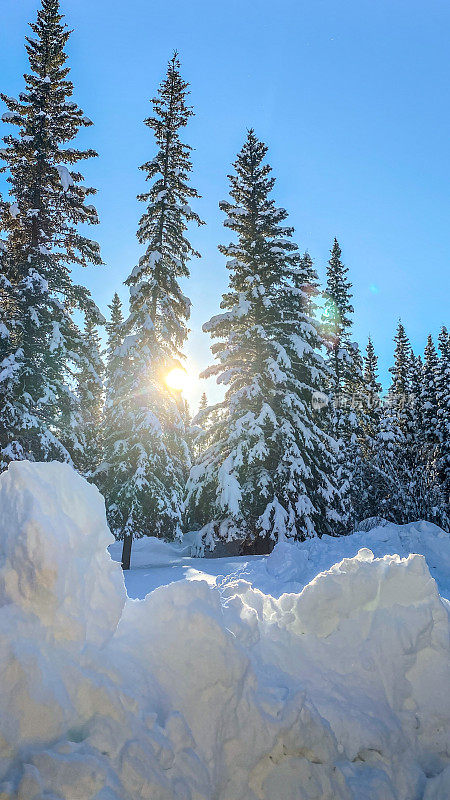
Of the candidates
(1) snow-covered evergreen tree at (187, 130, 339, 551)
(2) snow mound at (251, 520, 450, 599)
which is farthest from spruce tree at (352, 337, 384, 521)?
(2) snow mound at (251, 520, 450, 599)

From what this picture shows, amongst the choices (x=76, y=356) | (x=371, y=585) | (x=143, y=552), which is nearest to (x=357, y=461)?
(x=143, y=552)

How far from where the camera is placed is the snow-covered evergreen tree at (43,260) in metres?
11.4

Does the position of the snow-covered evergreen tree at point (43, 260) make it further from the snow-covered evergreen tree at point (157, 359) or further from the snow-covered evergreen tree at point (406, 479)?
the snow-covered evergreen tree at point (406, 479)

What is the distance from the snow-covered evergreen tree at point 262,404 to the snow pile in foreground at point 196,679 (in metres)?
8.56

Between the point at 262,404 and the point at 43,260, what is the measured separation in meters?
7.69

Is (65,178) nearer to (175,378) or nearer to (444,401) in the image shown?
(175,378)

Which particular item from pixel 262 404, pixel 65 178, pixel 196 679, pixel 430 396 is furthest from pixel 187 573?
pixel 430 396

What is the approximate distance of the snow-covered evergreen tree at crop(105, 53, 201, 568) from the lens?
13141 mm

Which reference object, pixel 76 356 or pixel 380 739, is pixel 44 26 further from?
pixel 380 739

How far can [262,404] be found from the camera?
1408 cm

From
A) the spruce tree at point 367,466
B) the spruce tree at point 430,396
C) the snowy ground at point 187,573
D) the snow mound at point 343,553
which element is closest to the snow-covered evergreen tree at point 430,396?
the spruce tree at point 430,396

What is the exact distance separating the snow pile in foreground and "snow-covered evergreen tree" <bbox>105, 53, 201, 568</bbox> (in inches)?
377

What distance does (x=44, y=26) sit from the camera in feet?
45.4

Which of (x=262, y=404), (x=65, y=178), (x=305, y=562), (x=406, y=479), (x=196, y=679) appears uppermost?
(x=65, y=178)
